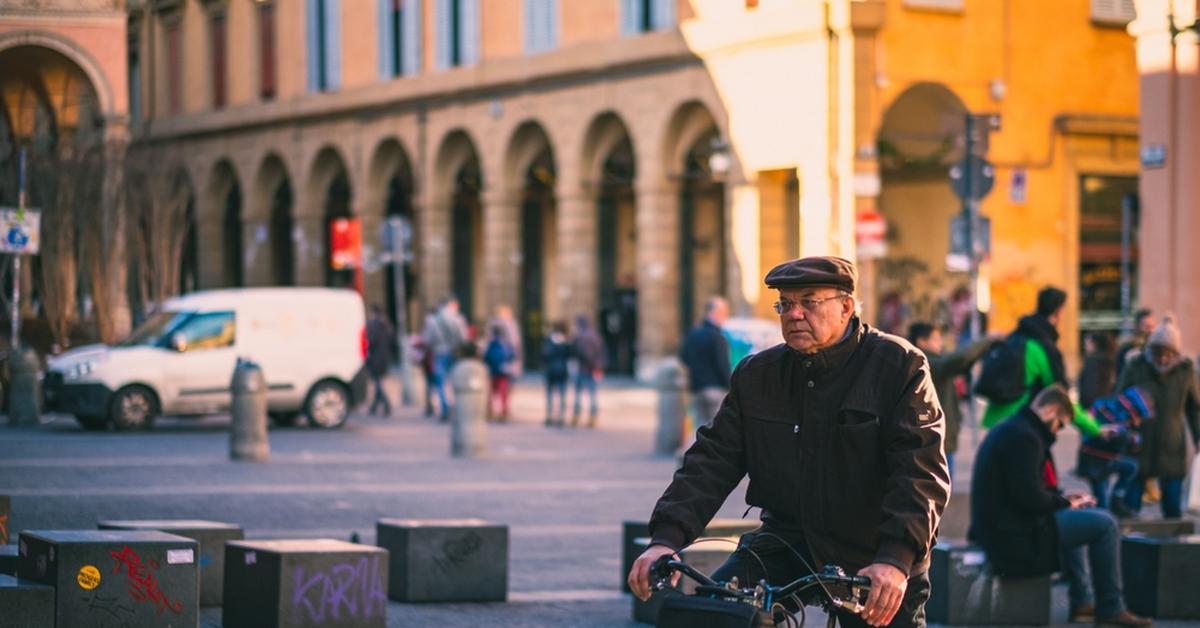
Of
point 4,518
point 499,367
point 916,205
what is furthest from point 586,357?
point 4,518

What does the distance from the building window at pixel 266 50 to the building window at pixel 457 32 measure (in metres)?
3.98

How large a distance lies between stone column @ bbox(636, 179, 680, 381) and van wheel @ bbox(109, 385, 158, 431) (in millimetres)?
13774

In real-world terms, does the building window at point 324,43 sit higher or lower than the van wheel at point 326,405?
higher

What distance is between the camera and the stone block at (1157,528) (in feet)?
43.9

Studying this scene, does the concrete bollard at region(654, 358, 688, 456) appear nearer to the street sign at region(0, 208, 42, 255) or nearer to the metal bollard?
the metal bollard

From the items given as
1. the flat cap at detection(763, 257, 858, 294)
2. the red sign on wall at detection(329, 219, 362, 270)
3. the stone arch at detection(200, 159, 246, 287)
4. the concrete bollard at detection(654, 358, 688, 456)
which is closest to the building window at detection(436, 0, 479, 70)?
the red sign on wall at detection(329, 219, 362, 270)

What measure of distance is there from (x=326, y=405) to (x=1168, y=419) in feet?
48.4

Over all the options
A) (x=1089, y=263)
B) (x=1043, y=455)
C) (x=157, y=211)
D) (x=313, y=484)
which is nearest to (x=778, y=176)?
(x=1089, y=263)

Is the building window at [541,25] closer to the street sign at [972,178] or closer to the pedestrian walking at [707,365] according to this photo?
the street sign at [972,178]

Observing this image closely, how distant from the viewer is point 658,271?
39812 millimetres

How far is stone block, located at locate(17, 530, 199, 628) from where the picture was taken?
9.45 meters

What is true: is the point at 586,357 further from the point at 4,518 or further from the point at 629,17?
the point at 4,518

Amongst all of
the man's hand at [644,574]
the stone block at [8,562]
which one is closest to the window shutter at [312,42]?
the stone block at [8,562]

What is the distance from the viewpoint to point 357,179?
49.1 metres
